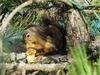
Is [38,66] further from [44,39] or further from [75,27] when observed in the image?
[75,27]

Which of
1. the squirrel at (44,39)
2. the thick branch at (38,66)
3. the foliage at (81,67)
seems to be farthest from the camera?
the squirrel at (44,39)

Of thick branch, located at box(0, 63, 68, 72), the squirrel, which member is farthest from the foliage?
the squirrel

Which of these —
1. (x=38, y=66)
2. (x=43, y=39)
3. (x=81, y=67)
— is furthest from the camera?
(x=43, y=39)

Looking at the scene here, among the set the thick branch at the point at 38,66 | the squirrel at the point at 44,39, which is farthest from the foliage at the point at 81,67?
the squirrel at the point at 44,39

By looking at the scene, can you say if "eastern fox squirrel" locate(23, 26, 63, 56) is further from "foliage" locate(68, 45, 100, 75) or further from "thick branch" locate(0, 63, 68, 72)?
"foliage" locate(68, 45, 100, 75)

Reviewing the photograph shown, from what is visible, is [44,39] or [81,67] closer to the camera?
[81,67]

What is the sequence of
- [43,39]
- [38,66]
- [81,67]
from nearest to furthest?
[81,67], [38,66], [43,39]

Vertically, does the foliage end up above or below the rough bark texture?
below

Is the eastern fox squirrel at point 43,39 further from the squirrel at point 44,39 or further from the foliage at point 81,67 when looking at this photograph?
the foliage at point 81,67

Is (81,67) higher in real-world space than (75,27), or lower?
lower

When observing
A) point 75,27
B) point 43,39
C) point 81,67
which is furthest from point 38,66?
point 81,67

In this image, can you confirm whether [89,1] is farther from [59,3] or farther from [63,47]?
[63,47]

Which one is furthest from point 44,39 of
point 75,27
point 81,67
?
point 81,67
